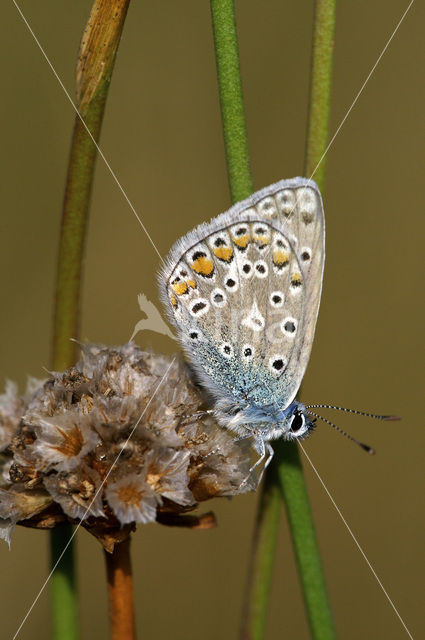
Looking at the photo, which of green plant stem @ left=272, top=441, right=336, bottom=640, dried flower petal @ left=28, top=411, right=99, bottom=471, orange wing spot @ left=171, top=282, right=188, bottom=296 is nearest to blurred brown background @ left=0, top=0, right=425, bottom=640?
orange wing spot @ left=171, top=282, right=188, bottom=296

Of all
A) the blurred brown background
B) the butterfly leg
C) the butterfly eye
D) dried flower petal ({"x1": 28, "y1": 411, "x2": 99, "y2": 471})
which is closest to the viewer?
dried flower petal ({"x1": 28, "y1": 411, "x2": 99, "y2": 471})

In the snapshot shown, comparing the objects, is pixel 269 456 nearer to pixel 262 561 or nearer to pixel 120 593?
pixel 262 561

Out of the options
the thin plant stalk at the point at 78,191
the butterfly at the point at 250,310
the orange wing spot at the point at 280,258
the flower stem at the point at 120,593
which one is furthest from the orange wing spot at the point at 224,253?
the flower stem at the point at 120,593

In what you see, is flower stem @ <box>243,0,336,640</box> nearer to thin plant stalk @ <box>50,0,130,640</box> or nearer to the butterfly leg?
the butterfly leg

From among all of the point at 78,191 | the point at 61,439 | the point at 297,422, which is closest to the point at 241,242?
the point at 297,422

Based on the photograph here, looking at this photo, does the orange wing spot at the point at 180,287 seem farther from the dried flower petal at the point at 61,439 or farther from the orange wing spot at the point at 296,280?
the dried flower petal at the point at 61,439

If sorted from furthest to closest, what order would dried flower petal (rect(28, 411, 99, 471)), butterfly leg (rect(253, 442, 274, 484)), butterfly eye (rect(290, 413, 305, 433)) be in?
butterfly eye (rect(290, 413, 305, 433))
butterfly leg (rect(253, 442, 274, 484))
dried flower petal (rect(28, 411, 99, 471))

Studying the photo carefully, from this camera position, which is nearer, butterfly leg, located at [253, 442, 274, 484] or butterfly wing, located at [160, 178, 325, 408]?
butterfly leg, located at [253, 442, 274, 484]

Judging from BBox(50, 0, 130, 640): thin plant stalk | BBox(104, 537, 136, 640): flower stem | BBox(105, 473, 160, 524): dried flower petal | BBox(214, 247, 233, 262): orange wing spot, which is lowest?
BBox(104, 537, 136, 640): flower stem
